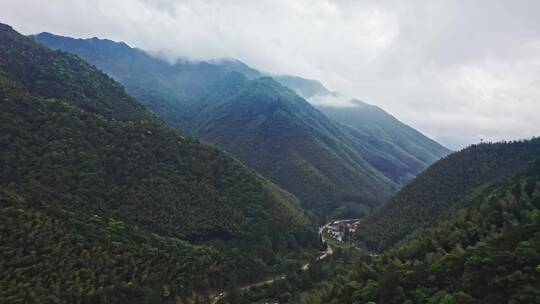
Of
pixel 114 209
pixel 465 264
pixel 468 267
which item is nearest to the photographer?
pixel 468 267

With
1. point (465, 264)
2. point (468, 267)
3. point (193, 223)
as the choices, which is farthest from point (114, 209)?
point (468, 267)

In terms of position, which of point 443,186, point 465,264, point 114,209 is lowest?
point 114,209

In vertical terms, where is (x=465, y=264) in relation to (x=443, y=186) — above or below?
below

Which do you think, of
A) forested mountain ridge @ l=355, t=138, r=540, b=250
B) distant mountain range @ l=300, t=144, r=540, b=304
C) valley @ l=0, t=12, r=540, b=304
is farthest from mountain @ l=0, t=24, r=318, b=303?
forested mountain ridge @ l=355, t=138, r=540, b=250

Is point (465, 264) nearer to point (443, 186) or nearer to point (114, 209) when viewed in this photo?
point (114, 209)

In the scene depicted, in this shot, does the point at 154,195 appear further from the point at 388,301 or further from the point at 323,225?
the point at 323,225

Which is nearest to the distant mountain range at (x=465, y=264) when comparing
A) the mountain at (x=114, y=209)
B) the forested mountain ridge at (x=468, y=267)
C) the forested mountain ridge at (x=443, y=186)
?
the forested mountain ridge at (x=468, y=267)

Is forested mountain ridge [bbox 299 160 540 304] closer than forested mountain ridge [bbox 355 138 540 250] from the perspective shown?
Yes

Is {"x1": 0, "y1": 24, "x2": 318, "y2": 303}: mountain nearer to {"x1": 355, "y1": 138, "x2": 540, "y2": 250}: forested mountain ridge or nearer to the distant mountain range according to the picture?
the distant mountain range
